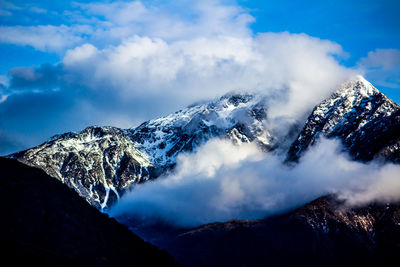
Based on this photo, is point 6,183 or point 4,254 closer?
point 4,254

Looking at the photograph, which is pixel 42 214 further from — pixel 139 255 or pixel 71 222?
pixel 139 255

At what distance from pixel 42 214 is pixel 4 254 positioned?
109 feet

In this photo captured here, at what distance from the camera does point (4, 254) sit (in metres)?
102

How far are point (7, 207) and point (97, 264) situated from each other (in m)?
31.9

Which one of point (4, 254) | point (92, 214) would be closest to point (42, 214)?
point (92, 214)

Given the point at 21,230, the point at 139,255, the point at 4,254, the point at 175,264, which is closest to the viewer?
the point at 4,254

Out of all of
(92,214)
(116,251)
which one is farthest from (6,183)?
(116,251)

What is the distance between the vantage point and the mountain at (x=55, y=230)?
116m

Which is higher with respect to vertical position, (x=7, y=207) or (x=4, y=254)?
(x=7, y=207)

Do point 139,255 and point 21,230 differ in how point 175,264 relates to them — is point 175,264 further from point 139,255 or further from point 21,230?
point 21,230

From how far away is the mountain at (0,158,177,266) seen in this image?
116250 millimetres

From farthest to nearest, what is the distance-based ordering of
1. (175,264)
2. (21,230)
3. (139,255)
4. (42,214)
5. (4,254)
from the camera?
(175,264) → (139,255) → (42,214) → (21,230) → (4,254)

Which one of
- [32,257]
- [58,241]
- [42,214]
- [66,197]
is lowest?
[32,257]

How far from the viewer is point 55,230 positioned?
131625 mm
